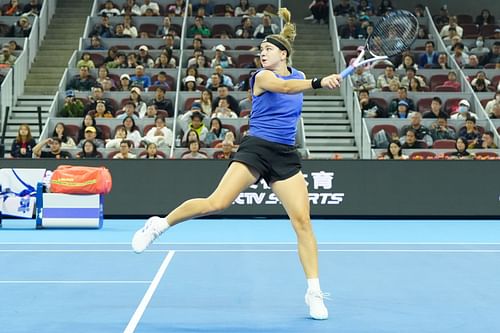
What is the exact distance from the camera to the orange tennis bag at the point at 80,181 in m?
12.9

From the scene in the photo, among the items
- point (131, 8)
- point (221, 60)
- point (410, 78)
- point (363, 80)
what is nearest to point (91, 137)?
point (221, 60)

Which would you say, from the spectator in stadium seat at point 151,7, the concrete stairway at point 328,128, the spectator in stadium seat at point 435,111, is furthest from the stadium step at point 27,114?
the spectator in stadium seat at point 435,111

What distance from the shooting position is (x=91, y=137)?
1638 cm

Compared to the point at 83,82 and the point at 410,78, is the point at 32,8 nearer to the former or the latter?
the point at 83,82

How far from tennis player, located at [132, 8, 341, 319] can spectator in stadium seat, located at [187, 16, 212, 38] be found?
16.1m

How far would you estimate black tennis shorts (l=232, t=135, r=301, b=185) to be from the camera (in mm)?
6391

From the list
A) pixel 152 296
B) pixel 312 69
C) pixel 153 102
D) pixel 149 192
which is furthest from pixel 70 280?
pixel 312 69

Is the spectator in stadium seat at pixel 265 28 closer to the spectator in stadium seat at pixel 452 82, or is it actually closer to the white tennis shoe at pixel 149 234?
the spectator in stadium seat at pixel 452 82

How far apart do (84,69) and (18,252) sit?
9.98 meters

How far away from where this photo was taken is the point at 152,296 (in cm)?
701

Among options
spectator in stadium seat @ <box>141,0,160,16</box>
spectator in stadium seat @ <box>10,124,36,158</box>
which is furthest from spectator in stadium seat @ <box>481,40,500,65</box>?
spectator in stadium seat @ <box>10,124,36,158</box>

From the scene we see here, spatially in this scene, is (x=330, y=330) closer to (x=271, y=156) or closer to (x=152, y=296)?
(x=271, y=156)

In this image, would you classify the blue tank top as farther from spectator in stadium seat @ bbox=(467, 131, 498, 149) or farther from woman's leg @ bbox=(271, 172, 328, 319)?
spectator in stadium seat @ bbox=(467, 131, 498, 149)

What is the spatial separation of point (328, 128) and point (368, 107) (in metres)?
1.45
